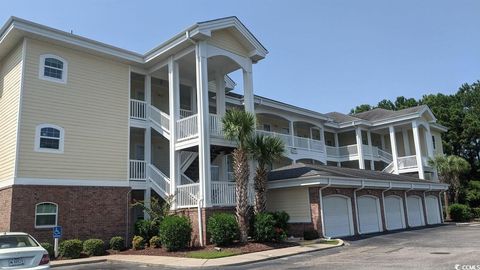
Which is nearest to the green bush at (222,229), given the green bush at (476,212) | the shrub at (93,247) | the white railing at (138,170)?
the shrub at (93,247)

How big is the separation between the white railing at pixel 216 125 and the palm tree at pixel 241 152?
0.82 m

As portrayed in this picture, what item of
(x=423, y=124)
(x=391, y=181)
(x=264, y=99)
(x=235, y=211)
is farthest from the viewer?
(x=423, y=124)

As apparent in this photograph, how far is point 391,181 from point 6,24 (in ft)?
76.9

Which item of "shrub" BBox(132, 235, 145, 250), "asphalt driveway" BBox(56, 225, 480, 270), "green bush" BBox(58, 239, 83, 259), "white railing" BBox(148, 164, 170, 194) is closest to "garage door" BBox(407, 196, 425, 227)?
"asphalt driveway" BBox(56, 225, 480, 270)

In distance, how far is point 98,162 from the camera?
821 inches

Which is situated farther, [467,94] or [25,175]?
[467,94]

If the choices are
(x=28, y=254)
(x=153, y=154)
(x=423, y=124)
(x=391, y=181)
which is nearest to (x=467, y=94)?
(x=423, y=124)

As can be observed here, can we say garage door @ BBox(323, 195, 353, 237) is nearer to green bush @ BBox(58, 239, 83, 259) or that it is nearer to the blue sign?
green bush @ BBox(58, 239, 83, 259)

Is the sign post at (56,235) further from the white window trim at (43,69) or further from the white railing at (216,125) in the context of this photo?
the white railing at (216,125)

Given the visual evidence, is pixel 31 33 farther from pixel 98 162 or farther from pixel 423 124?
pixel 423 124

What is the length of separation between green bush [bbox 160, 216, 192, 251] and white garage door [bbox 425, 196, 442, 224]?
72.4ft

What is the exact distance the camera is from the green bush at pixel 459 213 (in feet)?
118

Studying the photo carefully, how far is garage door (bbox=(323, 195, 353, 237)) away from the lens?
2248 cm

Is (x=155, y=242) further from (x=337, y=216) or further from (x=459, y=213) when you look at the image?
(x=459, y=213)
